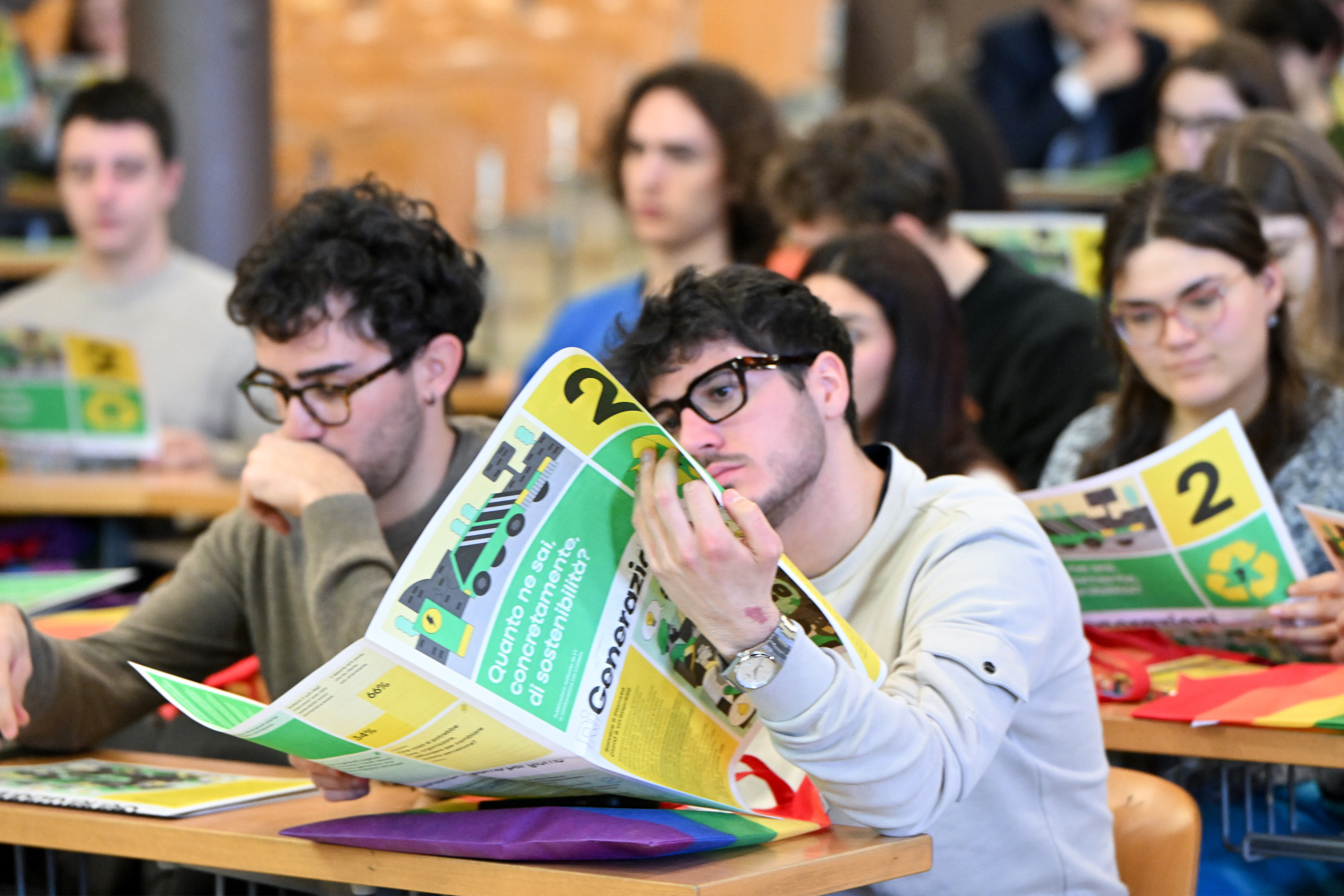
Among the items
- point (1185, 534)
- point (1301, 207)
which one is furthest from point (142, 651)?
point (1301, 207)

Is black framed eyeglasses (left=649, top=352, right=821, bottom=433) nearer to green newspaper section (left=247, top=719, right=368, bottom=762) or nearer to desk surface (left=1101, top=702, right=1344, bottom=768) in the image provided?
green newspaper section (left=247, top=719, right=368, bottom=762)

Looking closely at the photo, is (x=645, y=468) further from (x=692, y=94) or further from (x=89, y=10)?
(x=89, y=10)

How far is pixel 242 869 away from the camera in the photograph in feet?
4.77

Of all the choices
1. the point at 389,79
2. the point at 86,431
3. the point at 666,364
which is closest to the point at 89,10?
the point at 389,79

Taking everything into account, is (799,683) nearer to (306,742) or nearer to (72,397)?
(306,742)

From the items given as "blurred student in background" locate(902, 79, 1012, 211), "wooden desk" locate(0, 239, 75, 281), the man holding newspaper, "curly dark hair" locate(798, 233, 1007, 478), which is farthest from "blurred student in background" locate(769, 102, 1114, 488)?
"wooden desk" locate(0, 239, 75, 281)

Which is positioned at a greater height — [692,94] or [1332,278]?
[692,94]

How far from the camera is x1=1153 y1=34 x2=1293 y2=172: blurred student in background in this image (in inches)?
142

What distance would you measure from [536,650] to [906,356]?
1333 millimetres

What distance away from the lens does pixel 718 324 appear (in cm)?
164

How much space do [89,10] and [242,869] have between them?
533 cm

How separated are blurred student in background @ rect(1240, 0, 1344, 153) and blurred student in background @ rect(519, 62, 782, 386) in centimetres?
182

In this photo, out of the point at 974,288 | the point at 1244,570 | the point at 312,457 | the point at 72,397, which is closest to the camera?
the point at 312,457

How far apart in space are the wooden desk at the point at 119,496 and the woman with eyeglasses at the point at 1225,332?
1807 mm
